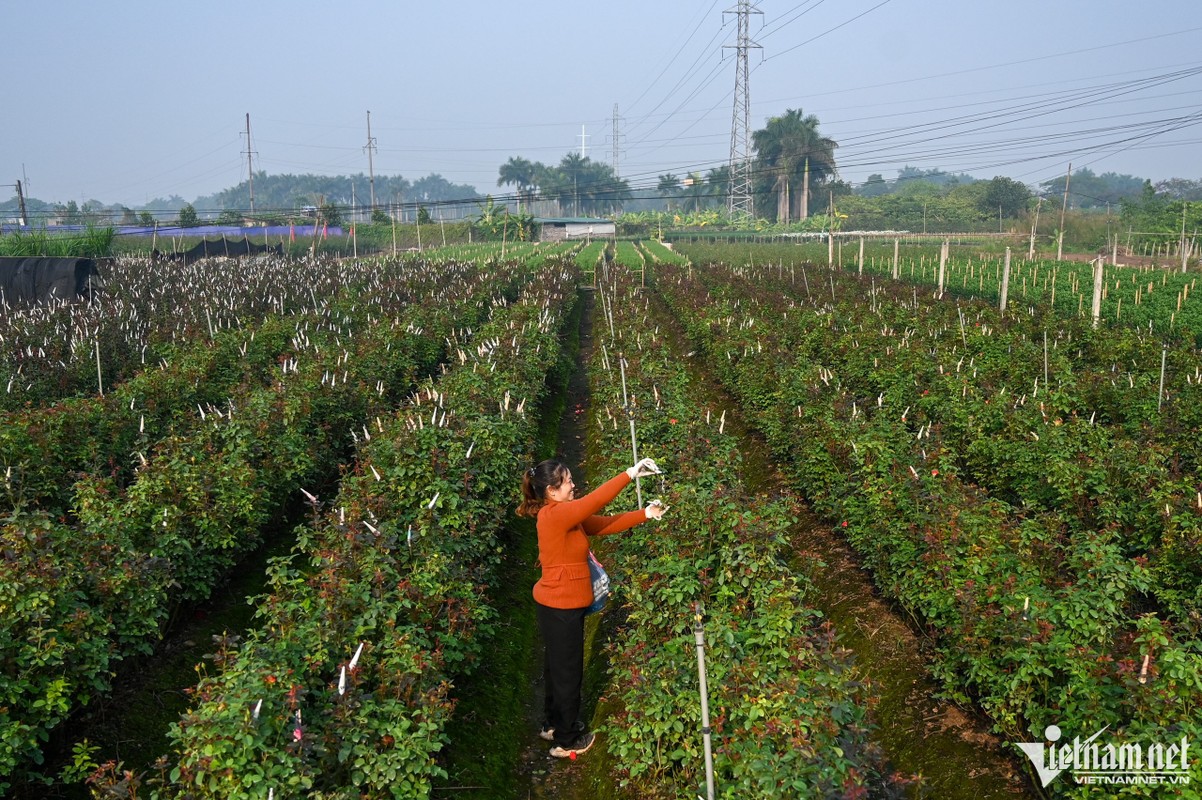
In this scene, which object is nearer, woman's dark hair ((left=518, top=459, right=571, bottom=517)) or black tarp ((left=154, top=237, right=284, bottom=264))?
woman's dark hair ((left=518, top=459, right=571, bottom=517))

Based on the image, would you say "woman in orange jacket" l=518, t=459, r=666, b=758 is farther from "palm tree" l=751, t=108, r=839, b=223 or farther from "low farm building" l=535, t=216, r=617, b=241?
"palm tree" l=751, t=108, r=839, b=223

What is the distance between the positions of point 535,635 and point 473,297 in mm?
17360

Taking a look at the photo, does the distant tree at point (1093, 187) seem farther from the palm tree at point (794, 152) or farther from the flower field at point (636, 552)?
the flower field at point (636, 552)

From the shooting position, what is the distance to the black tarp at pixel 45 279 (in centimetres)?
2603

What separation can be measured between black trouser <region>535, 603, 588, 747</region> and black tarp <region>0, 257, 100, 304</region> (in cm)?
2423

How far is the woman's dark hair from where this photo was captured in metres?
5.67

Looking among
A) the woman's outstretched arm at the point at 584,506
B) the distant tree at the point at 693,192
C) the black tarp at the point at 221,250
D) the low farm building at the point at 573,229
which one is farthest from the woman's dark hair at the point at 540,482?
the distant tree at the point at 693,192

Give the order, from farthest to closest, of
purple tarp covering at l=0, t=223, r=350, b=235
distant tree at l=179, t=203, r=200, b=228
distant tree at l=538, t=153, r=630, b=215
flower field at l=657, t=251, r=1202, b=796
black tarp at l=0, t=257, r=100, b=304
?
1. distant tree at l=538, t=153, r=630, b=215
2. distant tree at l=179, t=203, r=200, b=228
3. purple tarp covering at l=0, t=223, r=350, b=235
4. black tarp at l=0, t=257, r=100, b=304
5. flower field at l=657, t=251, r=1202, b=796

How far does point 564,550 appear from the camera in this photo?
5.60 m

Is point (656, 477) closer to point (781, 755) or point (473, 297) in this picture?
point (781, 755)

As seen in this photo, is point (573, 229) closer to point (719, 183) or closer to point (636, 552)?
point (719, 183)

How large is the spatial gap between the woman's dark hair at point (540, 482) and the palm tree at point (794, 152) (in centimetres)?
9225

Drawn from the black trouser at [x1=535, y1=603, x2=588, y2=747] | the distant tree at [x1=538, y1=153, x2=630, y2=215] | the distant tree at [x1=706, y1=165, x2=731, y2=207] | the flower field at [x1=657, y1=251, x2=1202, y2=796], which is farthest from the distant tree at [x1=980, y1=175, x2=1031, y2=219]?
the black trouser at [x1=535, y1=603, x2=588, y2=747]

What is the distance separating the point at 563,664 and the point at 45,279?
2593 cm
